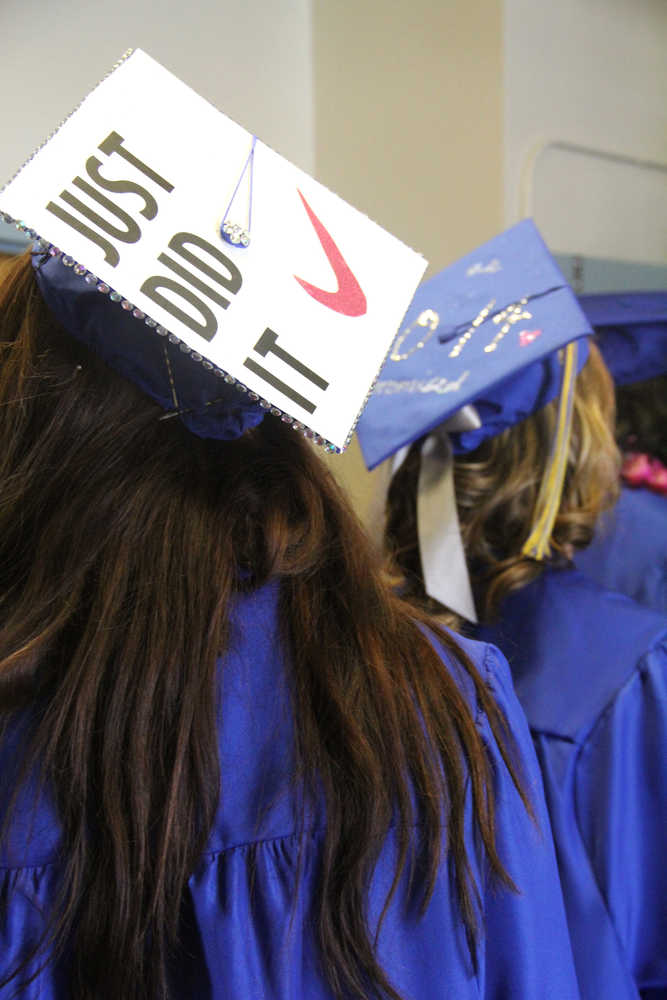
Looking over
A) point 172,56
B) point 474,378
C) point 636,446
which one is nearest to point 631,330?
point 636,446

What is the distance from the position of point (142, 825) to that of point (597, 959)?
0.51 m

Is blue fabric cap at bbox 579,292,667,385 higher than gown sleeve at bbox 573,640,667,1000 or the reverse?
higher

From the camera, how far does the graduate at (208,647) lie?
544 millimetres

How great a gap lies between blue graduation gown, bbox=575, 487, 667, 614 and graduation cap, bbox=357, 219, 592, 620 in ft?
0.73

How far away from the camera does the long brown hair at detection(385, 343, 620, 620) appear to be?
3.56ft

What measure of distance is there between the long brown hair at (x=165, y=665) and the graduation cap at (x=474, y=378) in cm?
38

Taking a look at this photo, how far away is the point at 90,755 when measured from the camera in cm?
55

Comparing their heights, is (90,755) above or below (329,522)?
below

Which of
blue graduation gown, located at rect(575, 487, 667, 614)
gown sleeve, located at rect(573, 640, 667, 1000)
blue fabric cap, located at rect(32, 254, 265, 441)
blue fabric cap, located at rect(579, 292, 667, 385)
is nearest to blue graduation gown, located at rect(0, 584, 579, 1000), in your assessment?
blue fabric cap, located at rect(32, 254, 265, 441)

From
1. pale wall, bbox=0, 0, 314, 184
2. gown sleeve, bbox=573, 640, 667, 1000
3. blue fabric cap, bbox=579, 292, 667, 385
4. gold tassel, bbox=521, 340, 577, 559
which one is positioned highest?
pale wall, bbox=0, 0, 314, 184

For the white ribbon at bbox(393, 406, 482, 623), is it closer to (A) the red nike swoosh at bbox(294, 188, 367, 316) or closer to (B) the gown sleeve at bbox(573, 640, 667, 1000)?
(B) the gown sleeve at bbox(573, 640, 667, 1000)

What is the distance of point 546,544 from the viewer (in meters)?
1.05

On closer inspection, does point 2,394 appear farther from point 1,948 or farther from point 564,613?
point 564,613

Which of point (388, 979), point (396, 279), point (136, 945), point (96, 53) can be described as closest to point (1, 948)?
point (136, 945)
